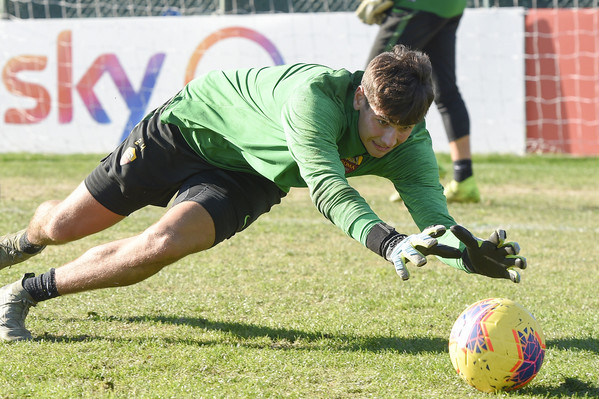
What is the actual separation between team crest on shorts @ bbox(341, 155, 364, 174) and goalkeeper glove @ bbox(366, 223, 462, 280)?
2.22ft

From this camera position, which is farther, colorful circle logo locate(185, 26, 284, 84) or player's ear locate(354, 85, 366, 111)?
colorful circle logo locate(185, 26, 284, 84)

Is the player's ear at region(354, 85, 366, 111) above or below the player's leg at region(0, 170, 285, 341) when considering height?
above

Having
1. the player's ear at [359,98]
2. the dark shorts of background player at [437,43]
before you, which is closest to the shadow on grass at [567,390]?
the player's ear at [359,98]

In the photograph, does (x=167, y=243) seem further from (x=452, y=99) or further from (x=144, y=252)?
(x=452, y=99)

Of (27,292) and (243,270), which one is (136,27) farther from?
(27,292)

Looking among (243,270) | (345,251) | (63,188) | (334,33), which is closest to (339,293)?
(243,270)

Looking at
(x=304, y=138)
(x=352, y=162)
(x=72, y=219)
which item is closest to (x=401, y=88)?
(x=304, y=138)

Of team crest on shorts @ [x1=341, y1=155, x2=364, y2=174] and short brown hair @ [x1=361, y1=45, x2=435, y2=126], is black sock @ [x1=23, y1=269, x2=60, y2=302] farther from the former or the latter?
short brown hair @ [x1=361, y1=45, x2=435, y2=126]

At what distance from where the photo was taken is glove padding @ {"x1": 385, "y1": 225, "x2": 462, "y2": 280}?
310 cm

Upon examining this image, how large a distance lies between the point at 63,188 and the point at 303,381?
5.87 m

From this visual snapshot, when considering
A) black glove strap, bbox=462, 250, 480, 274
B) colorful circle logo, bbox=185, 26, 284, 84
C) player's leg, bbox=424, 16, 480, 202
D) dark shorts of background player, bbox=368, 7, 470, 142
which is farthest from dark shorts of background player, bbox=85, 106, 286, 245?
colorful circle logo, bbox=185, 26, 284, 84

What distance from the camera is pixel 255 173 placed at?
4285 mm

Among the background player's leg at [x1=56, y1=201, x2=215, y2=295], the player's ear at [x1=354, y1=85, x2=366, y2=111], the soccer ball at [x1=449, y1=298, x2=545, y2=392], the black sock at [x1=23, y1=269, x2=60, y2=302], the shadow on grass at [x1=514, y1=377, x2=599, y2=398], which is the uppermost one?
the player's ear at [x1=354, y1=85, x2=366, y2=111]

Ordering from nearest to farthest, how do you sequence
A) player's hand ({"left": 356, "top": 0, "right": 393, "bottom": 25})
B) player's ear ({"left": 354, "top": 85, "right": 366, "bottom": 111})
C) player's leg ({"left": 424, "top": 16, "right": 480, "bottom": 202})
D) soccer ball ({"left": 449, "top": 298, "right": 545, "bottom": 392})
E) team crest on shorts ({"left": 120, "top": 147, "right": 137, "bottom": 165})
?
soccer ball ({"left": 449, "top": 298, "right": 545, "bottom": 392}), player's ear ({"left": 354, "top": 85, "right": 366, "bottom": 111}), team crest on shorts ({"left": 120, "top": 147, "right": 137, "bottom": 165}), player's hand ({"left": 356, "top": 0, "right": 393, "bottom": 25}), player's leg ({"left": 424, "top": 16, "right": 480, "bottom": 202})
